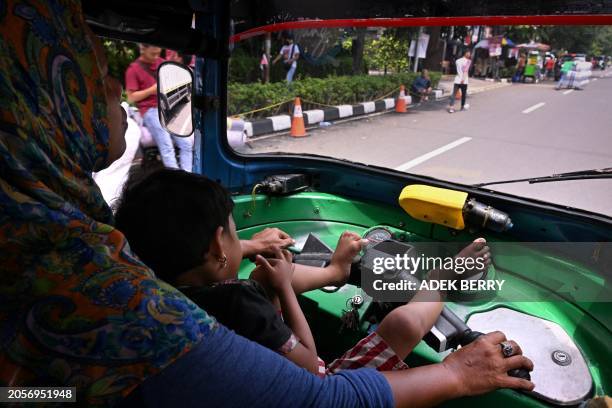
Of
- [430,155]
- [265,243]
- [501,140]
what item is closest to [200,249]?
[265,243]

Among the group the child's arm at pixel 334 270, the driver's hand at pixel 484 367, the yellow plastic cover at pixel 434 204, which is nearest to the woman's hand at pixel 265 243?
the child's arm at pixel 334 270

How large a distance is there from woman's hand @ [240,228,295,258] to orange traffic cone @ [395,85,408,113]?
1.41 m

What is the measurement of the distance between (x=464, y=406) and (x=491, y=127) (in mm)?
2155

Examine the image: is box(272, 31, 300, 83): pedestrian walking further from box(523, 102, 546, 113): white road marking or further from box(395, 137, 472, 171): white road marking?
box(523, 102, 546, 113): white road marking

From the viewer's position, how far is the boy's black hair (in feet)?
3.18

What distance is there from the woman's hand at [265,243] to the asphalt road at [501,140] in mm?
683

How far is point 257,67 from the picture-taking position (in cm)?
248

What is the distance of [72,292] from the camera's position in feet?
2.13

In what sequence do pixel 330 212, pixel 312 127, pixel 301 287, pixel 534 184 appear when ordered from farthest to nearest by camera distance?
pixel 312 127
pixel 330 212
pixel 534 184
pixel 301 287

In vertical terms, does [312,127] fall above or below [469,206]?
above

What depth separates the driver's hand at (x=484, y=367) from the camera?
3.66ft

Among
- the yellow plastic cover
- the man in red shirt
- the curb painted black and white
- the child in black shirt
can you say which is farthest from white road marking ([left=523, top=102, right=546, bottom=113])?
the man in red shirt

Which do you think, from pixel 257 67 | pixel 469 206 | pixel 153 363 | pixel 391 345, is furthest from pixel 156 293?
pixel 257 67

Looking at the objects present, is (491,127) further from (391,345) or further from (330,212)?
(391,345)
